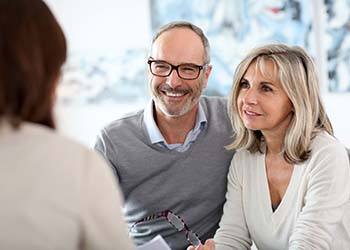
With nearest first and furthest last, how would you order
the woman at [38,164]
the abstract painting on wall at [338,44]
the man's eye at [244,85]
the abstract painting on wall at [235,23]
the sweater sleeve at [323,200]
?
the woman at [38,164], the sweater sleeve at [323,200], the man's eye at [244,85], the abstract painting on wall at [338,44], the abstract painting on wall at [235,23]

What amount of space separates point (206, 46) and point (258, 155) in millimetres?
445

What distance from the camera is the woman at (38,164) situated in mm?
869

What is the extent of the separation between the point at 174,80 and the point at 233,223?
1.71ft

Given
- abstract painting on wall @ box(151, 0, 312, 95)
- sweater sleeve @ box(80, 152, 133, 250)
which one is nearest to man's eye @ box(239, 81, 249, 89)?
sweater sleeve @ box(80, 152, 133, 250)

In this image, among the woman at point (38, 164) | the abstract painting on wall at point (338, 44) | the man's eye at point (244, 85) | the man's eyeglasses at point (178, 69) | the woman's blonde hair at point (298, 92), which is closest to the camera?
the woman at point (38, 164)

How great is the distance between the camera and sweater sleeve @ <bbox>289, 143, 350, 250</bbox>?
62.8 inches

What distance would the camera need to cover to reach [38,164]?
34.8 inches

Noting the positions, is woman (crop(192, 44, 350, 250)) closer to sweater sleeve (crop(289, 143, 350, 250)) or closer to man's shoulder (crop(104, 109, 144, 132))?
sweater sleeve (crop(289, 143, 350, 250))

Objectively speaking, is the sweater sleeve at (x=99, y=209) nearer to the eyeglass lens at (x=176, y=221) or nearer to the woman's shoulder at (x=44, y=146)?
the woman's shoulder at (x=44, y=146)

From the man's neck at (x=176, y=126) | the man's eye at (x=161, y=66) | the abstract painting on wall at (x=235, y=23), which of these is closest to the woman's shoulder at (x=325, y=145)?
the man's neck at (x=176, y=126)

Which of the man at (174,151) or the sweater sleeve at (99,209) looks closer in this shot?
the sweater sleeve at (99,209)

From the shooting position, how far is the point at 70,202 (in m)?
0.88

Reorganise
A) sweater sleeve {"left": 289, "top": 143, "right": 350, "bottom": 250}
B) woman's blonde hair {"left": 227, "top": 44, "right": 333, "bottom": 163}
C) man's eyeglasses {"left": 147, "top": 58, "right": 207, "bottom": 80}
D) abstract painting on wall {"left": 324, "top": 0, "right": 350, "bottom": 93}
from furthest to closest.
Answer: abstract painting on wall {"left": 324, "top": 0, "right": 350, "bottom": 93}
man's eyeglasses {"left": 147, "top": 58, "right": 207, "bottom": 80}
woman's blonde hair {"left": 227, "top": 44, "right": 333, "bottom": 163}
sweater sleeve {"left": 289, "top": 143, "right": 350, "bottom": 250}

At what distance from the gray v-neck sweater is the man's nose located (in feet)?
0.65
